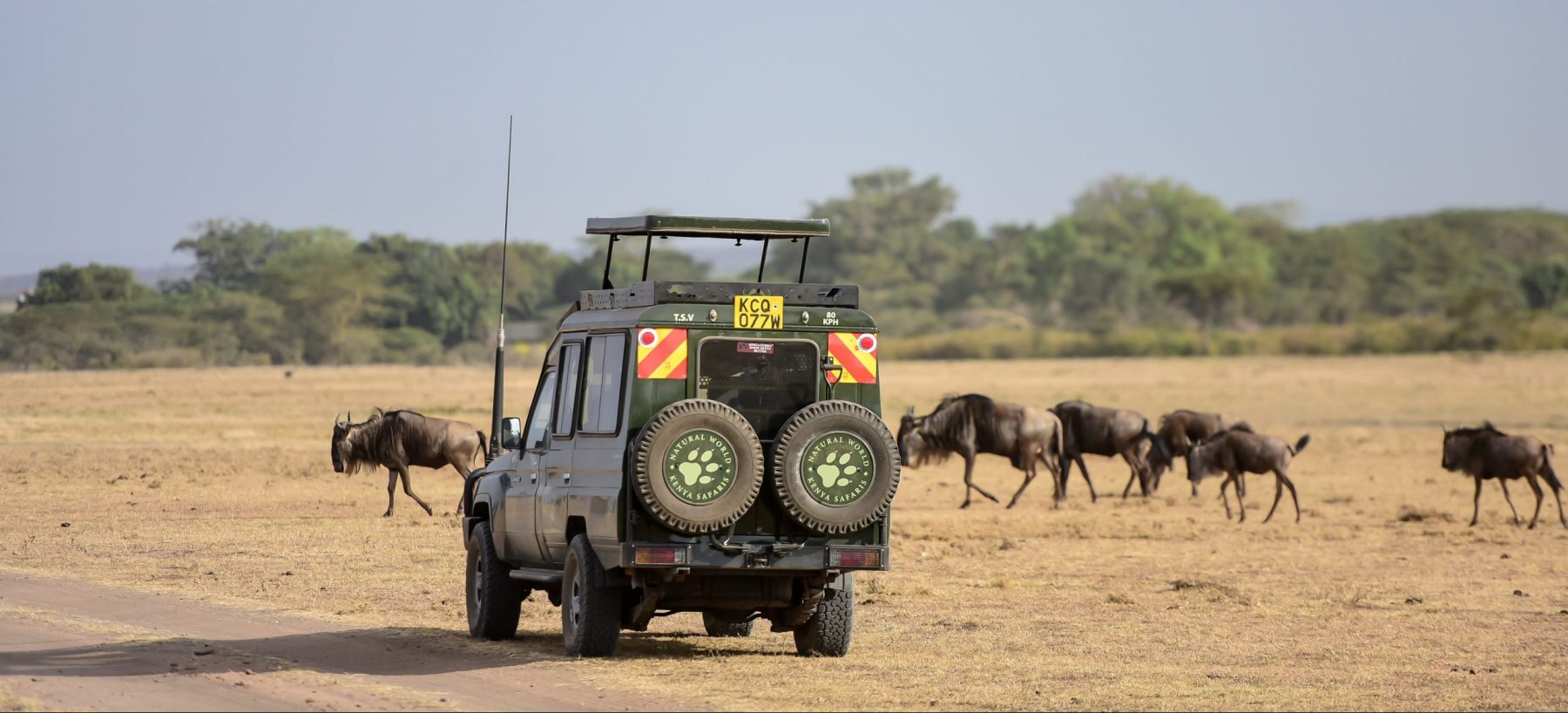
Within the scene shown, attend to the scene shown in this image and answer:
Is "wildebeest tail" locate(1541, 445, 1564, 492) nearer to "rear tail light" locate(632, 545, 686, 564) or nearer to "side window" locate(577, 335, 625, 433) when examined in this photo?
"side window" locate(577, 335, 625, 433)

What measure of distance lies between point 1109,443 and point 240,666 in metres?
19.3

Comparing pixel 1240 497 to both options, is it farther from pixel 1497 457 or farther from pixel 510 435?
pixel 510 435

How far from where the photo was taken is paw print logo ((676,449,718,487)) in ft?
34.2

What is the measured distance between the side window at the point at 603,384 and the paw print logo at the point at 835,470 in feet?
3.87

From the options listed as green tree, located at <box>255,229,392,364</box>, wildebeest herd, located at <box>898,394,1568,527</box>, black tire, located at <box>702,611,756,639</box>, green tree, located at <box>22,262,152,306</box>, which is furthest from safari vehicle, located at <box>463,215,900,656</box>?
green tree, located at <box>255,229,392,364</box>

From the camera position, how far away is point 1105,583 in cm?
1711

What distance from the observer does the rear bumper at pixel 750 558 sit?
10477 mm

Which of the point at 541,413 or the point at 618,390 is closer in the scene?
the point at 618,390

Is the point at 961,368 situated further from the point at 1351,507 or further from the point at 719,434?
the point at 719,434

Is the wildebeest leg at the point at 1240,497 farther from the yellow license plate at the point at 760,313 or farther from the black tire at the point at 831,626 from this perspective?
the yellow license plate at the point at 760,313

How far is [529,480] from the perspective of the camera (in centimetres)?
1206

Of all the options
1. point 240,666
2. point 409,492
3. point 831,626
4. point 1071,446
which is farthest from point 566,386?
point 1071,446

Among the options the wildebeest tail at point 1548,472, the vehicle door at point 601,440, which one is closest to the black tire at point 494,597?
the vehicle door at point 601,440

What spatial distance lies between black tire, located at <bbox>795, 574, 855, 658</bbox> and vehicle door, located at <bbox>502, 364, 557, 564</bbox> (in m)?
1.70
